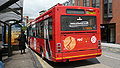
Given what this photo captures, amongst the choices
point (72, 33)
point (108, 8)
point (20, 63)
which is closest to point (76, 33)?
point (72, 33)

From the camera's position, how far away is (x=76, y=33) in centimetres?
748

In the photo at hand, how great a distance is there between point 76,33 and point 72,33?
227 millimetres

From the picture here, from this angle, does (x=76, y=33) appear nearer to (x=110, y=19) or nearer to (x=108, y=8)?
(x=110, y=19)

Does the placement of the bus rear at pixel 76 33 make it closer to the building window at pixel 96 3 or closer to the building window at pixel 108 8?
the building window at pixel 108 8

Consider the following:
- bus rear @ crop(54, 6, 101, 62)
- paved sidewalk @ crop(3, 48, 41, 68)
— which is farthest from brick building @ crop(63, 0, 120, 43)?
paved sidewalk @ crop(3, 48, 41, 68)

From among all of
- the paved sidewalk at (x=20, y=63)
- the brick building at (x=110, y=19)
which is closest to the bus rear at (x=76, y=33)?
the paved sidewalk at (x=20, y=63)

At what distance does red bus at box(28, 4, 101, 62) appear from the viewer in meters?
7.10

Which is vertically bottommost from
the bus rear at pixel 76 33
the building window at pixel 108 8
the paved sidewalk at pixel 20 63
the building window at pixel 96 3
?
the paved sidewalk at pixel 20 63

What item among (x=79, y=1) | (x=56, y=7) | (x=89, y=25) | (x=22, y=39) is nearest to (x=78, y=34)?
(x=89, y=25)

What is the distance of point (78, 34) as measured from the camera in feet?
24.7

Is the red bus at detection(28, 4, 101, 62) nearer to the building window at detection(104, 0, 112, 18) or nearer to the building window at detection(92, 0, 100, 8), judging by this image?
the building window at detection(104, 0, 112, 18)

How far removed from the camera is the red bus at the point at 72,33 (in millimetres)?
7102

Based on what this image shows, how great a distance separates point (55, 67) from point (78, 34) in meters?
2.16

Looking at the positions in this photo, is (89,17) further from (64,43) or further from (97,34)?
(64,43)
